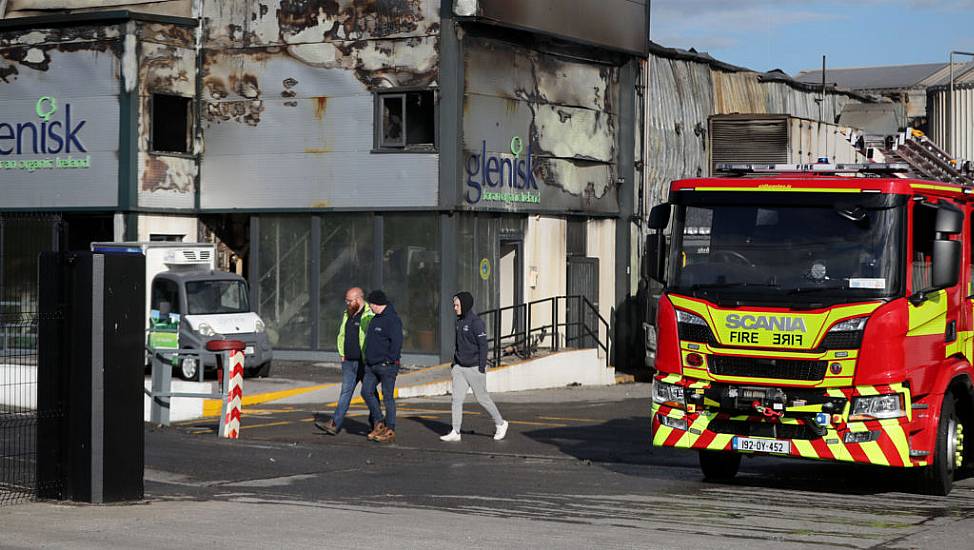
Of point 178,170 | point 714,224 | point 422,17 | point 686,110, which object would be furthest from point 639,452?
point 686,110

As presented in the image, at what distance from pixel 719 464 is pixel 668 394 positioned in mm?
1227

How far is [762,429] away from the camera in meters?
13.4

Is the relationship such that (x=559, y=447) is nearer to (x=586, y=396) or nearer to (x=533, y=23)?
(x=586, y=396)

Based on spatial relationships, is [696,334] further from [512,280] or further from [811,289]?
[512,280]

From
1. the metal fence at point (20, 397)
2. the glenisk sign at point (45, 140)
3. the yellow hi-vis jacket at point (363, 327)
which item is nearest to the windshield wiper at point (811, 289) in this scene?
the metal fence at point (20, 397)

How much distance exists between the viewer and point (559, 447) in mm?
18125

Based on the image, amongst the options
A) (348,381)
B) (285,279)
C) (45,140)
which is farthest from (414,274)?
(348,381)

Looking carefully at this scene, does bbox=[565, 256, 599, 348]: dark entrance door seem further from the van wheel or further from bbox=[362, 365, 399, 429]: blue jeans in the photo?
bbox=[362, 365, 399, 429]: blue jeans

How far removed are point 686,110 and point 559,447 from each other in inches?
Result: 855

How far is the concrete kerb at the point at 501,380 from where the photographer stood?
2441 cm

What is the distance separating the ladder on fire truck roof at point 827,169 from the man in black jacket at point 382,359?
4.99 meters

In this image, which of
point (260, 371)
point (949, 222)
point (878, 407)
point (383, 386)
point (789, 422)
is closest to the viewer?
point (949, 222)

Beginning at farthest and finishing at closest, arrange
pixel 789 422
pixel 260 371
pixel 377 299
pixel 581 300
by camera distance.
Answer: pixel 581 300, pixel 260 371, pixel 377 299, pixel 789 422

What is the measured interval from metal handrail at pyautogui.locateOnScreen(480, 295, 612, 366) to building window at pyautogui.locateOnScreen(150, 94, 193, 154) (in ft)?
24.9
